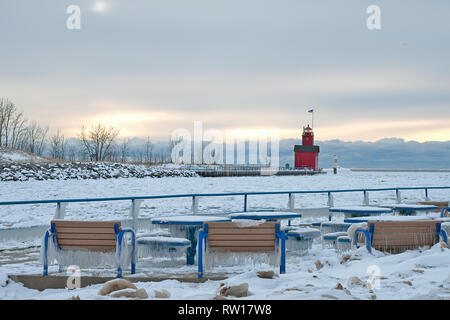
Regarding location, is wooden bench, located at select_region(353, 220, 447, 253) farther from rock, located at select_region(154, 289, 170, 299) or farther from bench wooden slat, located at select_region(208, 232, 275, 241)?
rock, located at select_region(154, 289, 170, 299)

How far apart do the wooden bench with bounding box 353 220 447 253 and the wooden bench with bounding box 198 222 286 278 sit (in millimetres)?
1278

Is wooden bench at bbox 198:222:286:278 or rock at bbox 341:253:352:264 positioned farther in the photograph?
rock at bbox 341:253:352:264

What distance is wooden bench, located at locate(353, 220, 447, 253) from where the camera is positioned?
6410mm

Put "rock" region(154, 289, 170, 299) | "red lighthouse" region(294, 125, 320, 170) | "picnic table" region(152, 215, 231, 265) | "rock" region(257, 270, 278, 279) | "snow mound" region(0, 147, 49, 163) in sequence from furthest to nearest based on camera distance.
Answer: "red lighthouse" region(294, 125, 320, 170), "snow mound" region(0, 147, 49, 163), "picnic table" region(152, 215, 231, 265), "rock" region(257, 270, 278, 279), "rock" region(154, 289, 170, 299)

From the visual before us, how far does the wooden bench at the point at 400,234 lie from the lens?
21.0 feet

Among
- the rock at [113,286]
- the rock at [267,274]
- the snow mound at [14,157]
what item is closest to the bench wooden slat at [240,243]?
the rock at [267,274]

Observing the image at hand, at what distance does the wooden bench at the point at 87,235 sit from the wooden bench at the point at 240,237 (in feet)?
3.13

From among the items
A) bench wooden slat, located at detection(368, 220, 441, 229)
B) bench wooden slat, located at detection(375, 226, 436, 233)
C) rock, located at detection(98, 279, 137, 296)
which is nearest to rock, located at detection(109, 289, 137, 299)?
rock, located at detection(98, 279, 137, 296)

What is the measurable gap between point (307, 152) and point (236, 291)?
96.1 meters

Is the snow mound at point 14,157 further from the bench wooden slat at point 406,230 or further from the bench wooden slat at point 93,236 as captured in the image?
the bench wooden slat at point 406,230

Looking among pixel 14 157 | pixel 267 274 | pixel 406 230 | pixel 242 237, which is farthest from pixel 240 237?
pixel 14 157

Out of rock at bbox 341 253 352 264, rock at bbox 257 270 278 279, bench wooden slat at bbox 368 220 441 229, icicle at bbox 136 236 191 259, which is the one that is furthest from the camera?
icicle at bbox 136 236 191 259
